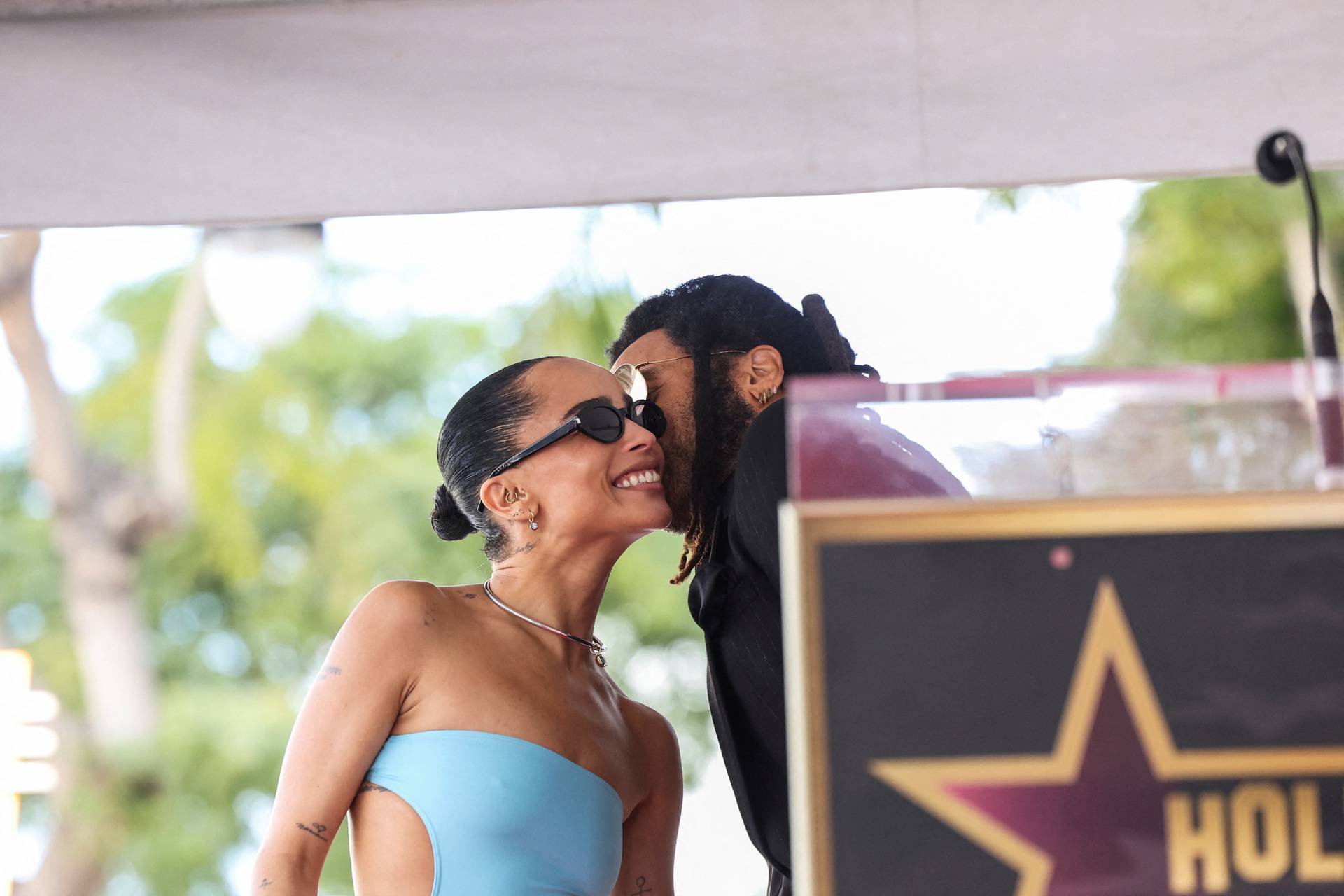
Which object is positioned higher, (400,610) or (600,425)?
(600,425)

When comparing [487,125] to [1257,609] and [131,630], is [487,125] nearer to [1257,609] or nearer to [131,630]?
[1257,609]

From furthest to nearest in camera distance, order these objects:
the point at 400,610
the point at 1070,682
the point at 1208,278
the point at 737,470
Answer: the point at 1208,278 → the point at 400,610 → the point at 737,470 → the point at 1070,682

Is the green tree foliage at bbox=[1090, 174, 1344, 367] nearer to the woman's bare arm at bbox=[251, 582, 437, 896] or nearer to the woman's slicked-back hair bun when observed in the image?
the woman's slicked-back hair bun

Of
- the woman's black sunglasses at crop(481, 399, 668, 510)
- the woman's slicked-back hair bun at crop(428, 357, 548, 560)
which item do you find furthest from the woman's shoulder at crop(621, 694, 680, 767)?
the woman's black sunglasses at crop(481, 399, 668, 510)

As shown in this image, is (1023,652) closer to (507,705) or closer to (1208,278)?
(507,705)

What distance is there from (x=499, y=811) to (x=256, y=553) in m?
9.24

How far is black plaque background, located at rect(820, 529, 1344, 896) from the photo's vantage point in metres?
0.93

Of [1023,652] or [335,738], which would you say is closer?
[1023,652]

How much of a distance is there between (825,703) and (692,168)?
55.8 inches

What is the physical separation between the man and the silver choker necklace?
0.19 metres

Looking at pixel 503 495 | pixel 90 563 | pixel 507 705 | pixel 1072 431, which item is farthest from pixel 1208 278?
pixel 90 563

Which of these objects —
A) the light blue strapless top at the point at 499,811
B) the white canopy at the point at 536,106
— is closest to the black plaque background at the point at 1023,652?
the light blue strapless top at the point at 499,811

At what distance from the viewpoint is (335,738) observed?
1851 mm

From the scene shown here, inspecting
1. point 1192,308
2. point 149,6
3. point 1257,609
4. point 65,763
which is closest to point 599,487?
point 149,6
